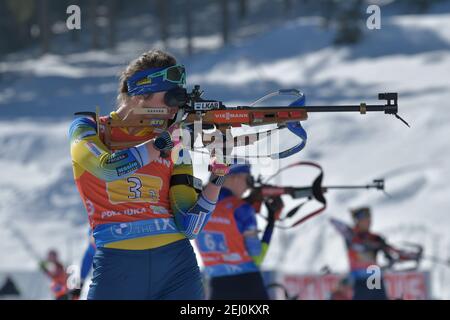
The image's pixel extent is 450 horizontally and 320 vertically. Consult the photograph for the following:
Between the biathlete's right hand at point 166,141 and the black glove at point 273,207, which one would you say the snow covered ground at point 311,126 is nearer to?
the black glove at point 273,207

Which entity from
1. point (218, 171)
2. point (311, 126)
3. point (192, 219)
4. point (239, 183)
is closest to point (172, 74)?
point (218, 171)

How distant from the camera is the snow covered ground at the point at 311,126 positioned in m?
16.6

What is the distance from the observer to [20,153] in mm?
26078

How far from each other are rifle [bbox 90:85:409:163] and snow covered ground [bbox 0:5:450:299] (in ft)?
22.8

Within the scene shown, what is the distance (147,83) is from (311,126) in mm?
18491

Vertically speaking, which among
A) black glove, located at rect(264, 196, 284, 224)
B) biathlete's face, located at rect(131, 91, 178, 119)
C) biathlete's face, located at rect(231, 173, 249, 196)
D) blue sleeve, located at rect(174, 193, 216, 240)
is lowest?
black glove, located at rect(264, 196, 284, 224)

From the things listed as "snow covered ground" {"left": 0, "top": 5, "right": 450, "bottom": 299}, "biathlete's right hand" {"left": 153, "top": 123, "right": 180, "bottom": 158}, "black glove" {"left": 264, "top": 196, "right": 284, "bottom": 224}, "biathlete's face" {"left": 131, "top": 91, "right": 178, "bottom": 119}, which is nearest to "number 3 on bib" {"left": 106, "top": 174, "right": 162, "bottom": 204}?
"biathlete's right hand" {"left": 153, "top": 123, "right": 180, "bottom": 158}

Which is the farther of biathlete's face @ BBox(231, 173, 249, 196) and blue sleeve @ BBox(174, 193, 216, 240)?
biathlete's face @ BBox(231, 173, 249, 196)

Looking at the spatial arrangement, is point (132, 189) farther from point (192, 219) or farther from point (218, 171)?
point (218, 171)

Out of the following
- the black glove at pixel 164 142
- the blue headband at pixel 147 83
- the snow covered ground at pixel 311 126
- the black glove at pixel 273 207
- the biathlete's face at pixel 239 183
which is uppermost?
the blue headband at pixel 147 83

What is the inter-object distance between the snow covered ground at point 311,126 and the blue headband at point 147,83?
7.01 m

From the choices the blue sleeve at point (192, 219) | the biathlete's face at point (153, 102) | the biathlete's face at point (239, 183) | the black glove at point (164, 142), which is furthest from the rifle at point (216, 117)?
the biathlete's face at point (239, 183)

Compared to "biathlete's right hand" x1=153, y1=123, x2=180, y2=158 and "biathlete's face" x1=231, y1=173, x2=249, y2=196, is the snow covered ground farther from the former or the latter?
"biathlete's right hand" x1=153, y1=123, x2=180, y2=158

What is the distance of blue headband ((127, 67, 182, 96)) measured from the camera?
5.02 m
